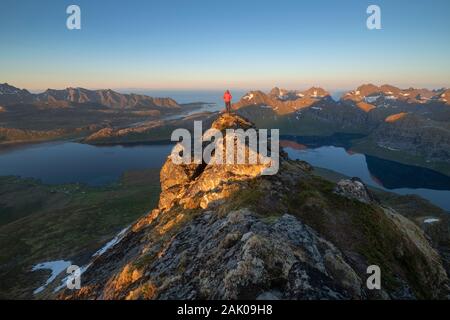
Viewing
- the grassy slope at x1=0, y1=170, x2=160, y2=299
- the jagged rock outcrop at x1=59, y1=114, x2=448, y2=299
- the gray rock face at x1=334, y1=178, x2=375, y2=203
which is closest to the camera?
the jagged rock outcrop at x1=59, y1=114, x2=448, y2=299

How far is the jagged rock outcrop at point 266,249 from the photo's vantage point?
57.8 ft

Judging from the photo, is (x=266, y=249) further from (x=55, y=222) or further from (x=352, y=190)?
(x=55, y=222)

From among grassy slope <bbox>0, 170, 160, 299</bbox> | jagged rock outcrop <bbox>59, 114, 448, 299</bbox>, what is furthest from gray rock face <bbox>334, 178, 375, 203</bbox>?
grassy slope <bbox>0, 170, 160, 299</bbox>

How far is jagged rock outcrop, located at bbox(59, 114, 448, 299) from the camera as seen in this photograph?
1762cm

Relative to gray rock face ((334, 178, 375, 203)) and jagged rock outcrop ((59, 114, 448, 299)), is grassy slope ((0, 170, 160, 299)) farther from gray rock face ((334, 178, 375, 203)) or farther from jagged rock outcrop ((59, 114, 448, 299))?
gray rock face ((334, 178, 375, 203))

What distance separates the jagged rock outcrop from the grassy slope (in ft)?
160

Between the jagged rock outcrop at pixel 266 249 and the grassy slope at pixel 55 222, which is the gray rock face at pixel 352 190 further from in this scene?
the grassy slope at pixel 55 222

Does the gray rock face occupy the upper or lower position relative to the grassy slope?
upper

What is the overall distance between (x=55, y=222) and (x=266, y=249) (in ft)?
438

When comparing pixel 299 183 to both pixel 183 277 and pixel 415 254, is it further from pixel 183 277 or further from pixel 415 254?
pixel 183 277

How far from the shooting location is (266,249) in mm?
19047

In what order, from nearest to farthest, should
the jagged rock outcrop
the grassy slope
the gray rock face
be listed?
the jagged rock outcrop, the gray rock face, the grassy slope

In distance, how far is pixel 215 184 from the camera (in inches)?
1599

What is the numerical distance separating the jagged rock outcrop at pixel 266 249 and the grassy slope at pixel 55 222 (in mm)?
48754
